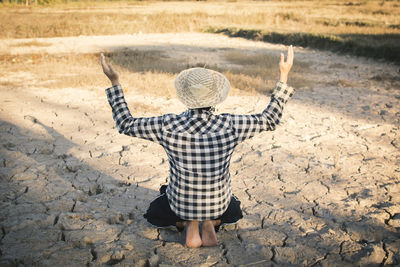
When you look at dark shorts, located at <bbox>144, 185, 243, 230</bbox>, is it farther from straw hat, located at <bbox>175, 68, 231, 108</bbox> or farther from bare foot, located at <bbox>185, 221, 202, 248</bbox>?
straw hat, located at <bbox>175, 68, 231, 108</bbox>

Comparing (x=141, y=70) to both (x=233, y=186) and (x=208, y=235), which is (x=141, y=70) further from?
(x=208, y=235)

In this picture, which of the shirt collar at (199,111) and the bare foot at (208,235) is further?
the bare foot at (208,235)

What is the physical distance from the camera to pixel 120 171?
335 centimetres

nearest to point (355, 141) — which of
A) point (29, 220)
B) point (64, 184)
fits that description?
point (64, 184)

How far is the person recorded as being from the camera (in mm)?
1779

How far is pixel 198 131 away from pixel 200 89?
25 cm

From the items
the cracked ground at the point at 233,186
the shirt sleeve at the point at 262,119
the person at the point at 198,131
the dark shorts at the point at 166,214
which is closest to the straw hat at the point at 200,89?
the person at the point at 198,131

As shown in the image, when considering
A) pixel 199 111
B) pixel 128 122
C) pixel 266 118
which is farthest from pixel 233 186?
pixel 128 122

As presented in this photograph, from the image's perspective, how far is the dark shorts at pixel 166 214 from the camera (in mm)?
2150

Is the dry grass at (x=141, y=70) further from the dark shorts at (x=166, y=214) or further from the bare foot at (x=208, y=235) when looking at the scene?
the bare foot at (x=208, y=235)

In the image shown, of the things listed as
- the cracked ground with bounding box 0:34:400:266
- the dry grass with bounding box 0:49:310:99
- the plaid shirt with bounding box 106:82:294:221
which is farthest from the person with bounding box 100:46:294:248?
the dry grass with bounding box 0:49:310:99

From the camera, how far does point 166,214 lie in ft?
7.08

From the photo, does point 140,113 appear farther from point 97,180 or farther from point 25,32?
point 25,32

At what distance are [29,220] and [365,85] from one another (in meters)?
6.86
